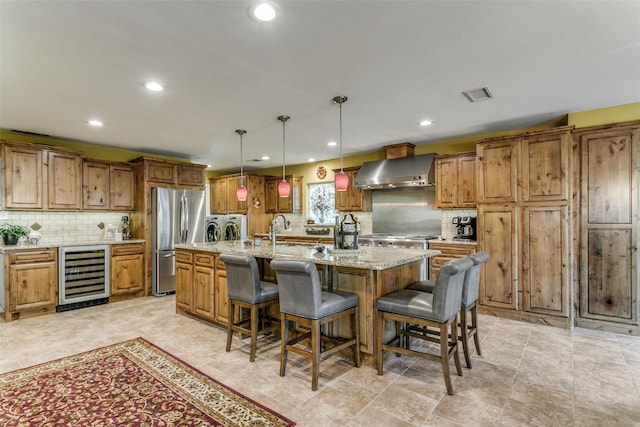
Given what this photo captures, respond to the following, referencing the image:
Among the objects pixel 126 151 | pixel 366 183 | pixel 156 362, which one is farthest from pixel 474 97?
pixel 126 151

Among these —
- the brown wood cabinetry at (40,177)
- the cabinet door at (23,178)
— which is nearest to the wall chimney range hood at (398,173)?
the brown wood cabinetry at (40,177)

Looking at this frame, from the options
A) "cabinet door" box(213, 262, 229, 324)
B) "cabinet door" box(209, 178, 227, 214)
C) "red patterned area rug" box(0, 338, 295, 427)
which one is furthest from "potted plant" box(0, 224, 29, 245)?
"cabinet door" box(209, 178, 227, 214)

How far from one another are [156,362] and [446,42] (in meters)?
3.55

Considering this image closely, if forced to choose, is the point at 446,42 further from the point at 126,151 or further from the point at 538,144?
the point at 126,151

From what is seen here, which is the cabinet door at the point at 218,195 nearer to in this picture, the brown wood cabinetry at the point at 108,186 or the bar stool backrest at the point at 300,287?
the brown wood cabinetry at the point at 108,186

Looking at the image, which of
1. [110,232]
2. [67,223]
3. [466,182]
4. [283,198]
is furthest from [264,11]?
[283,198]

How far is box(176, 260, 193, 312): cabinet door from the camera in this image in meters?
4.21

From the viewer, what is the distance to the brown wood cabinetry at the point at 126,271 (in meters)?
5.23

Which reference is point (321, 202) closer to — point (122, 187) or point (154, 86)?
point (122, 187)

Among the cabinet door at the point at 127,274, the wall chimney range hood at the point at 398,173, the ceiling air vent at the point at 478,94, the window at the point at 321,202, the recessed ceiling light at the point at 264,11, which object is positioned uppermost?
the recessed ceiling light at the point at 264,11

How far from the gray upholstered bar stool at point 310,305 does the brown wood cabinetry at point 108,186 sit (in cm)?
437

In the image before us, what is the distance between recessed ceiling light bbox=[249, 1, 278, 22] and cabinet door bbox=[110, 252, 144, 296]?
4710 millimetres

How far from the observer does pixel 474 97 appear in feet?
11.4

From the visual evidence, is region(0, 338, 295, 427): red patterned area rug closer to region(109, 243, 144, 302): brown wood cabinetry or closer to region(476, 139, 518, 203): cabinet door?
region(109, 243, 144, 302): brown wood cabinetry
